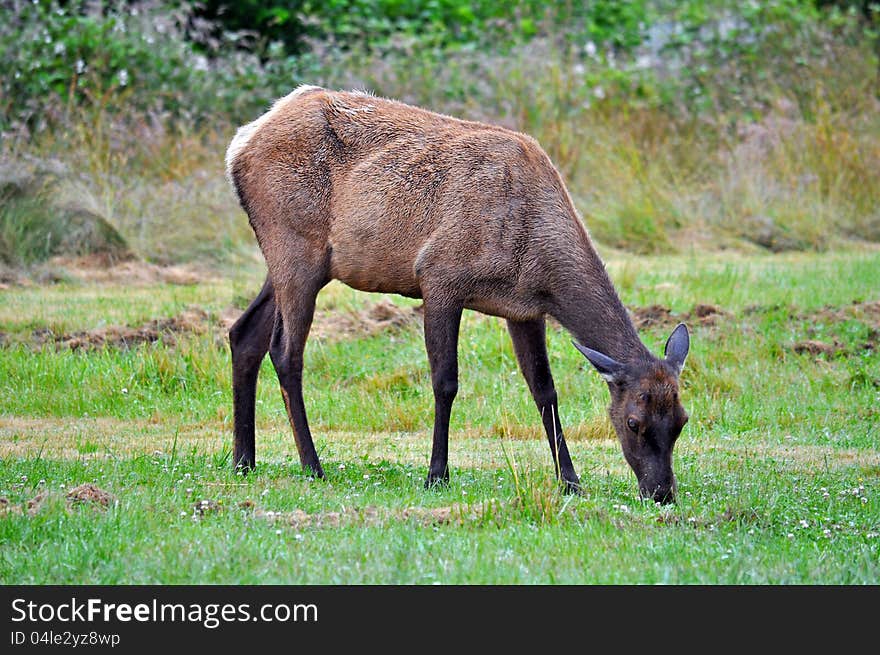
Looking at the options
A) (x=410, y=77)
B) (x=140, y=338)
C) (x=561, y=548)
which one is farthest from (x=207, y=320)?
(x=410, y=77)

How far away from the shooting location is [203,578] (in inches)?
220

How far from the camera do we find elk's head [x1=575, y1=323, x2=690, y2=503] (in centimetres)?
742

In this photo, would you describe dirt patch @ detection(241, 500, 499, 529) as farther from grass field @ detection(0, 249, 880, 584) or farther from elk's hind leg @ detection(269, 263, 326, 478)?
elk's hind leg @ detection(269, 263, 326, 478)

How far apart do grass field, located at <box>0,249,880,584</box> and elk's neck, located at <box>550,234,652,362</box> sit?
0.86m

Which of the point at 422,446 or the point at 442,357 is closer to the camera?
the point at 442,357

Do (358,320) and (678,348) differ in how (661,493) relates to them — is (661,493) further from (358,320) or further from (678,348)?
(358,320)

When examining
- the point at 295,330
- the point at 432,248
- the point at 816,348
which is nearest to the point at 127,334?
the point at 295,330

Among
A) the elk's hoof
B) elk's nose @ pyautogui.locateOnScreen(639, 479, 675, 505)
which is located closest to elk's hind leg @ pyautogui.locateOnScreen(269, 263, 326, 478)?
the elk's hoof

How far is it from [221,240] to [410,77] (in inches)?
195

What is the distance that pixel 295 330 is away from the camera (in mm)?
8477

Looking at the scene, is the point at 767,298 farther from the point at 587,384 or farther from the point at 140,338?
the point at 140,338

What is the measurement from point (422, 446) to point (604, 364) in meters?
2.26

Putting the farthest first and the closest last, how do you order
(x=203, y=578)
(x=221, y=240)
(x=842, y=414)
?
(x=221, y=240), (x=842, y=414), (x=203, y=578)

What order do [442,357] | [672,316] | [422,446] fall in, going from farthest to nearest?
[672,316], [422,446], [442,357]
